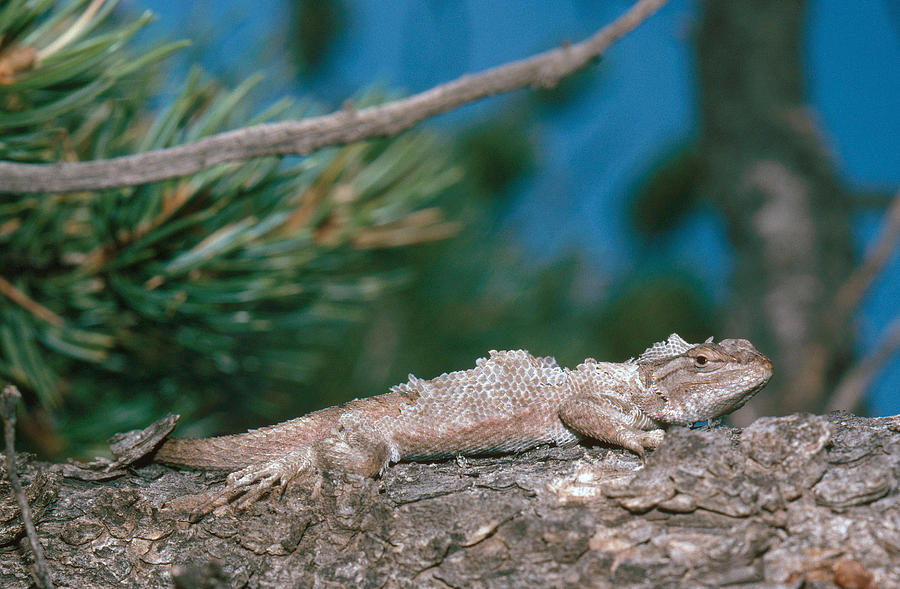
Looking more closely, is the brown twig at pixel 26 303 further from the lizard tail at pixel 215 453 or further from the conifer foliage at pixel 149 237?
the lizard tail at pixel 215 453

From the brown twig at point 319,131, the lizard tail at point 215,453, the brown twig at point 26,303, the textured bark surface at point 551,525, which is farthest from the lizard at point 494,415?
the brown twig at point 319,131

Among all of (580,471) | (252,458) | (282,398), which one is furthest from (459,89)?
(282,398)

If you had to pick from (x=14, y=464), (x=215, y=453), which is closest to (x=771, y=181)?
(x=215, y=453)

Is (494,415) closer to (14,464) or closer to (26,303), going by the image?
(14,464)

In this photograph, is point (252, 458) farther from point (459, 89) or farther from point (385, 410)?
point (459, 89)

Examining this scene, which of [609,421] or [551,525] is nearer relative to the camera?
[551,525]

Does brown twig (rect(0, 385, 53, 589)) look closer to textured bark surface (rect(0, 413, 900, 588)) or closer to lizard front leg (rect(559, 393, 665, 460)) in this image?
textured bark surface (rect(0, 413, 900, 588))
